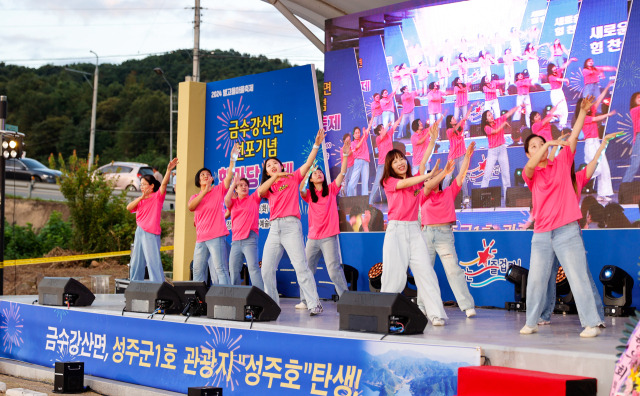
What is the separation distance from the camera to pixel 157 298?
7930 mm

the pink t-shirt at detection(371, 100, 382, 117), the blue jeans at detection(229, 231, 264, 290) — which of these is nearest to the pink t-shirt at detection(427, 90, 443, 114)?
the pink t-shirt at detection(371, 100, 382, 117)

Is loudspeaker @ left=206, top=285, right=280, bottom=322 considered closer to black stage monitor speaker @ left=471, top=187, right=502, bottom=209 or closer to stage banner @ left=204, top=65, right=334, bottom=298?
black stage monitor speaker @ left=471, top=187, right=502, bottom=209

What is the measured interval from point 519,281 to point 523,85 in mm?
2260

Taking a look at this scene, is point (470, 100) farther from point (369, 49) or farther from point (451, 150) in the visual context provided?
point (369, 49)

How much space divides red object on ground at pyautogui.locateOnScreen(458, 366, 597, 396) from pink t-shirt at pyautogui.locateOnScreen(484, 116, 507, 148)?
4.77 m

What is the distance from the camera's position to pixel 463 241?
938cm

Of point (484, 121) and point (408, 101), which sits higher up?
point (408, 101)

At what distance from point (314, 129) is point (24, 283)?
8.62m

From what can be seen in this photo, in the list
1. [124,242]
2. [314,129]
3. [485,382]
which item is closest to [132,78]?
[124,242]

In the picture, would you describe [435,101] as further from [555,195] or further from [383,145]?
[555,195]

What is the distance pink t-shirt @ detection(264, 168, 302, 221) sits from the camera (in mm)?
8188

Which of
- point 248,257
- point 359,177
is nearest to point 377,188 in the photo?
point 359,177

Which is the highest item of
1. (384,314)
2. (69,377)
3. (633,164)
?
(633,164)

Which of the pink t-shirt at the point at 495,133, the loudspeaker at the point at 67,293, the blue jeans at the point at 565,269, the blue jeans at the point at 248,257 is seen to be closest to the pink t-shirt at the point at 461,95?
the pink t-shirt at the point at 495,133
